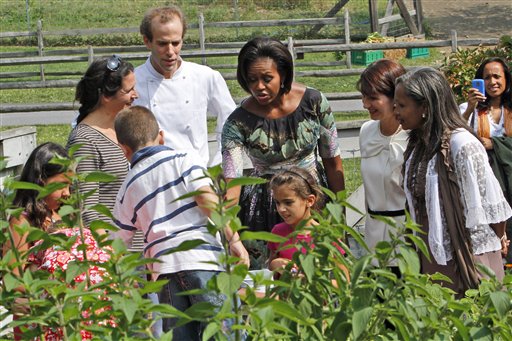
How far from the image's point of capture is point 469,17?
3341 centimetres

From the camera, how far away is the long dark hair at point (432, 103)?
4.72 metres

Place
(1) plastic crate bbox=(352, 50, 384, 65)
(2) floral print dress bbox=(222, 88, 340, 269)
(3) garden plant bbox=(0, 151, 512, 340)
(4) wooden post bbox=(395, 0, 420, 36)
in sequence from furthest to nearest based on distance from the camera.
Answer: (4) wooden post bbox=(395, 0, 420, 36), (1) plastic crate bbox=(352, 50, 384, 65), (2) floral print dress bbox=(222, 88, 340, 269), (3) garden plant bbox=(0, 151, 512, 340)

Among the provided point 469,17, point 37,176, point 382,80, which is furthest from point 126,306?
point 469,17

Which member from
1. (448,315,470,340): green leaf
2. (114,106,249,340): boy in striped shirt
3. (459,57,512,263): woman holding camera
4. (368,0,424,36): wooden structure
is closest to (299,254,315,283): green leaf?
(448,315,470,340): green leaf

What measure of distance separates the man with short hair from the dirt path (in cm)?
2419

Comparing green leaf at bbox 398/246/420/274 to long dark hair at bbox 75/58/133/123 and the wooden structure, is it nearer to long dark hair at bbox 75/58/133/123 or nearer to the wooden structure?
long dark hair at bbox 75/58/133/123

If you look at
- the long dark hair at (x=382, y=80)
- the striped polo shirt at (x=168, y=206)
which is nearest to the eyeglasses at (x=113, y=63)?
the striped polo shirt at (x=168, y=206)

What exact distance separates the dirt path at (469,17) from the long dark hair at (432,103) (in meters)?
25.0

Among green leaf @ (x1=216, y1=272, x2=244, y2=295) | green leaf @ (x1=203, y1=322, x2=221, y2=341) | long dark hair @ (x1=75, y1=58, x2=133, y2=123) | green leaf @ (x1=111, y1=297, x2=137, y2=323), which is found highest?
long dark hair @ (x1=75, y1=58, x2=133, y2=123)

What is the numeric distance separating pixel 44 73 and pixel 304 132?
20513 millimetres

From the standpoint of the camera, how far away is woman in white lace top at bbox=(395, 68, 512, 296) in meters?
4.73

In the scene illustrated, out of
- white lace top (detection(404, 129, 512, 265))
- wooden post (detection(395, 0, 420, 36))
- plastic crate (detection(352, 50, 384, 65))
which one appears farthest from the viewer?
wooden post (detection(395, 0, 420, 36))

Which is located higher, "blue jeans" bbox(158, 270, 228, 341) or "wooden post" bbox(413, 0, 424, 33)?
"wooden post" bbox(413, 0, 424, 33)

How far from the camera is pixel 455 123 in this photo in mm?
4789
